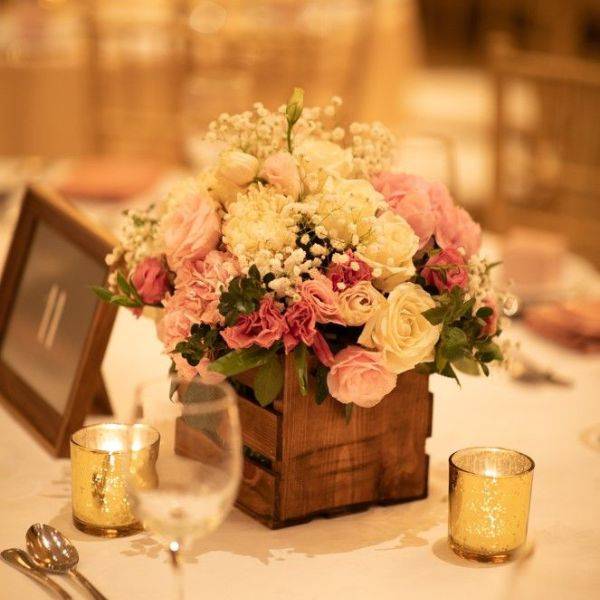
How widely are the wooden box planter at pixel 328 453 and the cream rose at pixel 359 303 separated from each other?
9 cm

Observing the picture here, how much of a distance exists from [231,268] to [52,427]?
452 mm

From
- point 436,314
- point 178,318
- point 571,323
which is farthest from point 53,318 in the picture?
point 571,323

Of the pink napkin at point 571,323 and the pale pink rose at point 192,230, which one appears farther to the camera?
the pink napkin at point 571,323

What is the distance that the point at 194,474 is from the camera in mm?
1050

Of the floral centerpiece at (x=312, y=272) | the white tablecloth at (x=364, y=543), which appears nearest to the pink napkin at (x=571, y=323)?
the white tablecloth at (x=364, y=543)

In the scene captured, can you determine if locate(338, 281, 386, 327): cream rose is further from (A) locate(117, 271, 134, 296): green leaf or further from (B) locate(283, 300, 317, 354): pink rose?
(A) locate(117, 271, 134, 296): green leaf

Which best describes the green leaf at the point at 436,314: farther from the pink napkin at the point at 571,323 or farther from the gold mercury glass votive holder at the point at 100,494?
the pink napkin at the point at 571,323

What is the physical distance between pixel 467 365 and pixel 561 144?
7.57 feet

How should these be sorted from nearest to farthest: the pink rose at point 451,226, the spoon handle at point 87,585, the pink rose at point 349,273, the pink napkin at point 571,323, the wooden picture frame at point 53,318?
1. the spoon handle at point 87,585
2. the pink rose at point 349,273
3. the pink rose at point 451,226
4. the wooden picture frame at point 53,318
5. the pink napkin at point 571,323

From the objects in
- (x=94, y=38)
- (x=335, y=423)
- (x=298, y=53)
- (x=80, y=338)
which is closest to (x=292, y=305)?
(x=335, y=423)

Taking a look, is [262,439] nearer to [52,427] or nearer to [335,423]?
[335,423]

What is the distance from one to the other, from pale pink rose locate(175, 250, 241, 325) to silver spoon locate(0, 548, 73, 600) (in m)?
0.31

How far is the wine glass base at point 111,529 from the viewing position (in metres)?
1.29

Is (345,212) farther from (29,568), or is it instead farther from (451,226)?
(29,568)
